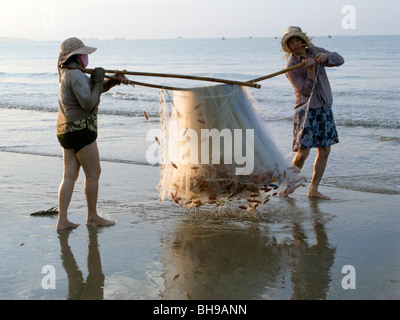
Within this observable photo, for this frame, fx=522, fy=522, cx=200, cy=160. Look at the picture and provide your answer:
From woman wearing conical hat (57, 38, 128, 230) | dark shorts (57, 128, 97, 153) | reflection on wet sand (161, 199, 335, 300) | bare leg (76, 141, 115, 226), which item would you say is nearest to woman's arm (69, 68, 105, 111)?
woman wearing conical hat (57, 38, 128, 230)

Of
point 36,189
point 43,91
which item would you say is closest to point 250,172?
point 36,189

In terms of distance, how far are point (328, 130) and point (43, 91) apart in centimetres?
1713

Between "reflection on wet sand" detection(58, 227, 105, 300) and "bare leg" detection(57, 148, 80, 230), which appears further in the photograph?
"bare leg" detection(57, 148, 80, 230)

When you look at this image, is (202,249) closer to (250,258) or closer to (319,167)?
(250,258)

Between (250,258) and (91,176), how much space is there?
162cm

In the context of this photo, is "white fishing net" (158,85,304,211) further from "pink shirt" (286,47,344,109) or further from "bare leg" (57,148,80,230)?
"pink shirt" (286,47,344,109)

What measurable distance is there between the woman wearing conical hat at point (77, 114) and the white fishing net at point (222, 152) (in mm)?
690

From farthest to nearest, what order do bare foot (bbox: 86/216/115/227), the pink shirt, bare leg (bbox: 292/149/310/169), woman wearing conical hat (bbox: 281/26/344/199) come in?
bare leg (bbox: 292/149/310/169), the pink shirt, woman wearing conical hat (bbox: 281/26/344/199), bare foot (bbox: 86/216/115/227)

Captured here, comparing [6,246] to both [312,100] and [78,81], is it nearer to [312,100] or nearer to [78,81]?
[78,81]

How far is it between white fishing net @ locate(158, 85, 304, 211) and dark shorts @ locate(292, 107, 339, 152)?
100cm

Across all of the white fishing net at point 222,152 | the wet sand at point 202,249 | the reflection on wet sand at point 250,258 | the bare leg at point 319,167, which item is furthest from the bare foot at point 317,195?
the white fishing net at point 222,152

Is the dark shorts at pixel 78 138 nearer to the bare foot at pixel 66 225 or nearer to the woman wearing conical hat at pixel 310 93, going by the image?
the bare foot at pixel 66 225

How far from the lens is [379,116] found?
12391mm

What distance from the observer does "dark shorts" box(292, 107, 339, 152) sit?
542cm
